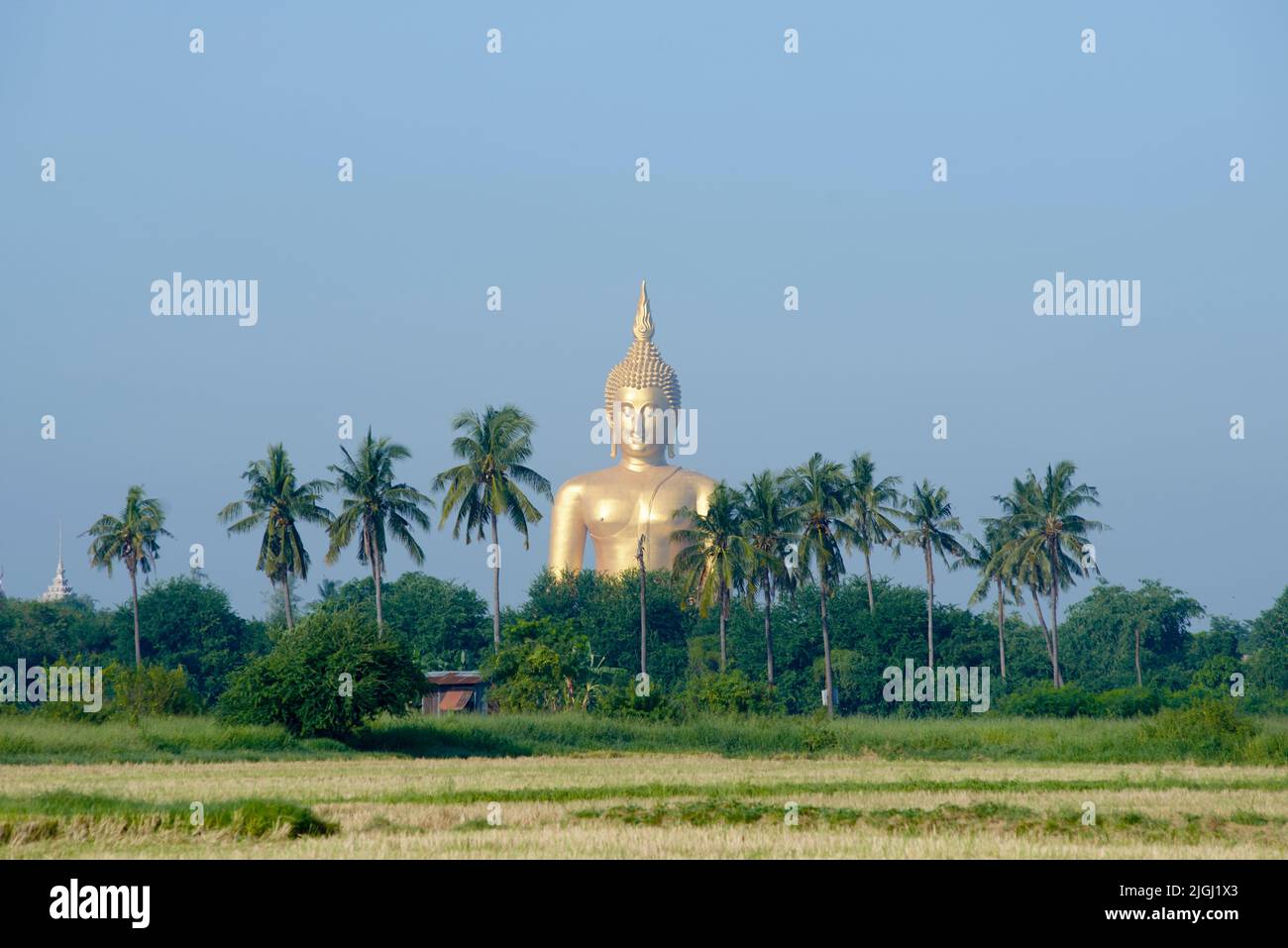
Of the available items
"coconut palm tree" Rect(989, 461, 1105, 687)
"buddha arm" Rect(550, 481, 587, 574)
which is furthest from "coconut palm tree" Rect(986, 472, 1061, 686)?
"buddha arm" Rect(550, 481, 587, 574)

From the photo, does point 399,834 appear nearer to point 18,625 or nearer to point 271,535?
point 271,535

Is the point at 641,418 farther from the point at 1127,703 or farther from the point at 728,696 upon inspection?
the point at 1127,703

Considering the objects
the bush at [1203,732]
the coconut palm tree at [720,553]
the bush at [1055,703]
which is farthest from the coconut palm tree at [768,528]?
the bush at [1203,732]

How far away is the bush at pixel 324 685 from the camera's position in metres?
48.0

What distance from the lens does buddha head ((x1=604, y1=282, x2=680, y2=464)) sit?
98.0 m

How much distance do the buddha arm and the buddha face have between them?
13.4 ft

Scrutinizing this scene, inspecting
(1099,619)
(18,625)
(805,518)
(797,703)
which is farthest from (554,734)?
(1099,619)

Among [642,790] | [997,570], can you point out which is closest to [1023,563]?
[997,570]

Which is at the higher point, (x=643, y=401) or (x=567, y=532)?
(x=643, y=401)

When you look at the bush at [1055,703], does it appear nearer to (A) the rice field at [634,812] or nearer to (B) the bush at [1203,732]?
(B) the bush at [1203,732]

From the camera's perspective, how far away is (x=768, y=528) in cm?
6994

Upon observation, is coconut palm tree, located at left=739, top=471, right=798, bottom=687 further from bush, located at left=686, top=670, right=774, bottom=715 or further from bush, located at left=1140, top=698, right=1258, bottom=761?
bush, located at left=1140, top=698, right=1258, bottom=761

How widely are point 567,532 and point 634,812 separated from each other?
71592mm

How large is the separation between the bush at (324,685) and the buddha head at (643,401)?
4912cm
